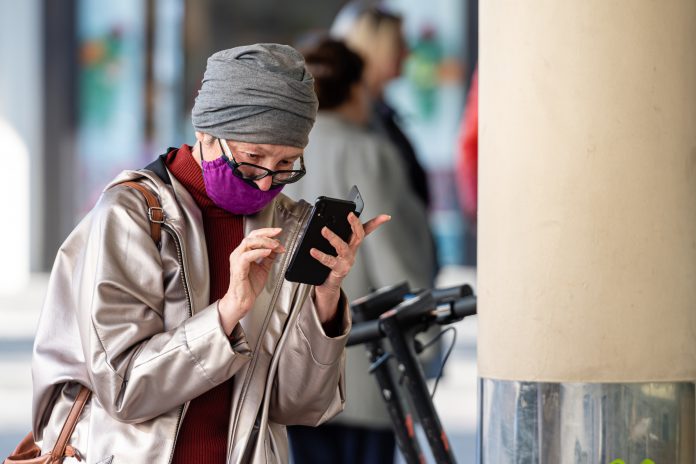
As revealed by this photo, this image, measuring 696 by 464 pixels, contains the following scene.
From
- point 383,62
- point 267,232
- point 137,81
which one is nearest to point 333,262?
point 267,232

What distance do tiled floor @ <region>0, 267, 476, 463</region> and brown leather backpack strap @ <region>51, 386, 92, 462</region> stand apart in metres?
4.59

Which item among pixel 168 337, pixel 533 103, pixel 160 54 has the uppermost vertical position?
pixel 160 54

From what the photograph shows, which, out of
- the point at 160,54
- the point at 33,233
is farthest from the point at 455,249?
the point at 33,233

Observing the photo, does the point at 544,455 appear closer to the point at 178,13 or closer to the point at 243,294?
the point at 243,294

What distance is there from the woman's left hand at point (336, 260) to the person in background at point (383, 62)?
2711mm

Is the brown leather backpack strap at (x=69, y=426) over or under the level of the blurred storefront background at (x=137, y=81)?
under

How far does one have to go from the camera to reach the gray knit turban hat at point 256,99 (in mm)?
2543

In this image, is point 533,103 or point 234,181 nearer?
point 234,181

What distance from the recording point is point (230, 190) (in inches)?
102

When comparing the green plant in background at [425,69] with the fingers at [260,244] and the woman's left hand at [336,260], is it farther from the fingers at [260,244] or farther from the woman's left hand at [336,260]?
the fingers at [260,244]

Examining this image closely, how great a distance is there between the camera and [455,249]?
17781 millimetres

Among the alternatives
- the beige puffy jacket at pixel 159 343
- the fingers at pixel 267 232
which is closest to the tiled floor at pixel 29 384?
the beige puffy jacket at pixel 159 343

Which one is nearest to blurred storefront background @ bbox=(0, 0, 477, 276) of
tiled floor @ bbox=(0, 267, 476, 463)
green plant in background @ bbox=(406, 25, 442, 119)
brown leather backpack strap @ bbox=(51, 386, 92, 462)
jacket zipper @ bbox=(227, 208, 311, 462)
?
green plant in background @ bbox=(406, 25, 442, 119)

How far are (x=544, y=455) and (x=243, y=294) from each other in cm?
86
